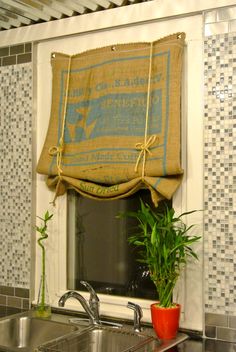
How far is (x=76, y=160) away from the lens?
2604mm

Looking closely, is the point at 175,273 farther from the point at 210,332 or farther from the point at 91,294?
the point at 91,294

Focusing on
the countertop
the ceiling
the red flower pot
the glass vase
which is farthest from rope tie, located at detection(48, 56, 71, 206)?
the countertop

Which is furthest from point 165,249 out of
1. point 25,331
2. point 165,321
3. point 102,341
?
point 25,331

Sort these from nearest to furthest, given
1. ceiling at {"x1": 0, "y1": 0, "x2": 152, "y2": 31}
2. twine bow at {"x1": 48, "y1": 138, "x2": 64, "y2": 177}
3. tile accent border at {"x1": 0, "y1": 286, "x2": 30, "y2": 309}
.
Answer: ceiling at {"x1": 0, "y1": 0, "x2": 152, "y2": 31}
twine bow at {"x1": 48, "y1": 138, "x2": 64, "y2": 177}
tile accent border at {"x1": 0, "y1": 286, "x2": 30, "y2": 309}

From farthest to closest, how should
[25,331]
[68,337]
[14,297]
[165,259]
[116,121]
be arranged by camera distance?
[14,297], [25,331], [116,121], [68,337], [165,259]

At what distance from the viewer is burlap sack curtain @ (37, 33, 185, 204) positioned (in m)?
2.34

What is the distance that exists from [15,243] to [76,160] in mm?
637

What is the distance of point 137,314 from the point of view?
2.28 m

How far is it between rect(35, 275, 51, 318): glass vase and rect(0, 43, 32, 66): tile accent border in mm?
1210

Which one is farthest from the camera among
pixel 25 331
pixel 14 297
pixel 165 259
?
pixel 14 297

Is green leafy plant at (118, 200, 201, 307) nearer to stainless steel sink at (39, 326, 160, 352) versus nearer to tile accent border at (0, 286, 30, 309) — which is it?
stainless steel sink at (39, 326, 160, 352)

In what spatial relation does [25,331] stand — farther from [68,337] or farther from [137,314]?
[137,314]

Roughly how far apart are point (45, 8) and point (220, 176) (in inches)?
49.1

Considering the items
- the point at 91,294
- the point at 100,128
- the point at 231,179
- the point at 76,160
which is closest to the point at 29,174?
the point at 76,160
